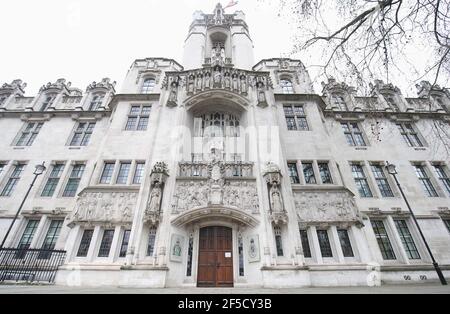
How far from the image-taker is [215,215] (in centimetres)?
1020

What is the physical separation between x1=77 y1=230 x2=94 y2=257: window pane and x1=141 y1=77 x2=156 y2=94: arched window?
11050mm

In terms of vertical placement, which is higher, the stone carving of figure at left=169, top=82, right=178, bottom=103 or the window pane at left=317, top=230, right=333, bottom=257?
the stone carving of figure at left=169, top=82, right=178, bottom=103

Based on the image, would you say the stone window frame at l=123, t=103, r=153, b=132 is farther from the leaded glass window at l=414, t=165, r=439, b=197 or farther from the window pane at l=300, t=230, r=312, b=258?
the leaded glass window at l=414, t=165, r=439, b=197

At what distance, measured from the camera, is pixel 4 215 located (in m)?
12.5

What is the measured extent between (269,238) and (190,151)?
7.00 m

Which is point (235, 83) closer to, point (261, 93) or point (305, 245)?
point (261, 93)

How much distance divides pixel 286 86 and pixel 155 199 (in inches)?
545

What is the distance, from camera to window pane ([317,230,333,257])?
1024cm

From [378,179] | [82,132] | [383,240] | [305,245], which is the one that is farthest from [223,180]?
[82,132]

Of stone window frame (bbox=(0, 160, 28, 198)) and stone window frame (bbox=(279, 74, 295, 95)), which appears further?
stone window frame (bbox=(279, 74, 295, 95))

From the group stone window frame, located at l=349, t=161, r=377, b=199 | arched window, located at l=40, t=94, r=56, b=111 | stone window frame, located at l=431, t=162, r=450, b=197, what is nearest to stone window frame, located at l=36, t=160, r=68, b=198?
arched window, located at l=40, t=94, r=56, b=111

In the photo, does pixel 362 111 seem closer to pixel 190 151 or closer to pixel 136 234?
pixel 190 151

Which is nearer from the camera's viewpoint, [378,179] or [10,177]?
[378,179]
